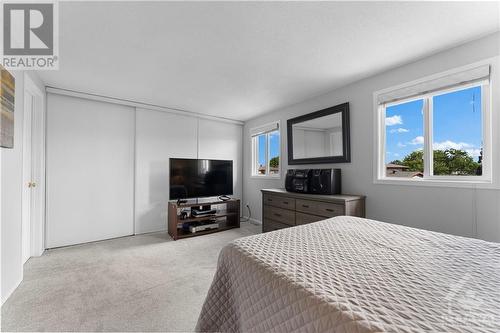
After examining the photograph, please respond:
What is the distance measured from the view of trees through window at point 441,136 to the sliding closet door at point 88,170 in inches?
159

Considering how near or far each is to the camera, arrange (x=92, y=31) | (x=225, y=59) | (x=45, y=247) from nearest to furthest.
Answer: (x=92, y=31) < (x=225, y=59) < (x=45, y=247)

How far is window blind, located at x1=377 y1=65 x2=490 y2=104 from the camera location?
75.8 inches

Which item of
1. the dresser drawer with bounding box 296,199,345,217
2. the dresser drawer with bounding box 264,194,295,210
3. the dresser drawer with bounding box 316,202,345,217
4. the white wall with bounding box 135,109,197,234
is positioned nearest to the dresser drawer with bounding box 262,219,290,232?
the dresser drawer with bounding box 264,194,295,210

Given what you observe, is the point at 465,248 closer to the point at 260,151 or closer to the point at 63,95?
the point at 260,151

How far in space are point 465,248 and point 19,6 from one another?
11.1 feet

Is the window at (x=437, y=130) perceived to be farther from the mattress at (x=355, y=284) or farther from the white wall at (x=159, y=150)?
the white wall at (x=159, y=150)

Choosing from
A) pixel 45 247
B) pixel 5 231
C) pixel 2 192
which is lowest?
pixel 45 247

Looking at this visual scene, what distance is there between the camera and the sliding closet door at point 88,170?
10.3ft

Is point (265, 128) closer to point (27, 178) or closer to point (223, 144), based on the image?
point (223, 144)

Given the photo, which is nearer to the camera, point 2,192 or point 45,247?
point 2,192

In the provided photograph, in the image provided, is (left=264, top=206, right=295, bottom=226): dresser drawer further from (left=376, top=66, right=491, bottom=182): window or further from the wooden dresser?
(left=376, top=66, right=491, bottom=182): window

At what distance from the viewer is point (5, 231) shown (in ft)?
6.02

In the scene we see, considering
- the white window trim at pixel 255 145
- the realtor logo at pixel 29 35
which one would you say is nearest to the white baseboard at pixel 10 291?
the realtor logo at pixel 29 35

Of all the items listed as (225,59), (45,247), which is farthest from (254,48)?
(45,247)
